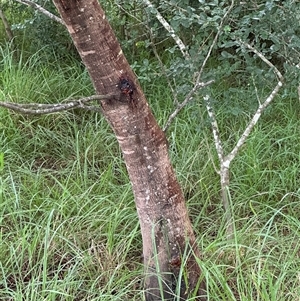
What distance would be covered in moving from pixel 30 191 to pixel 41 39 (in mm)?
1512

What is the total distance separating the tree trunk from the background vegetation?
11 centimetres

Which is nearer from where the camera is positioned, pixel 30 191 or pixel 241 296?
pixel 241 296

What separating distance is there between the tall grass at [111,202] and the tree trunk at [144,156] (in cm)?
10

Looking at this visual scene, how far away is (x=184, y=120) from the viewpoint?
9.14 feet

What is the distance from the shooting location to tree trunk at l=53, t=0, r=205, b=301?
55.1 inches

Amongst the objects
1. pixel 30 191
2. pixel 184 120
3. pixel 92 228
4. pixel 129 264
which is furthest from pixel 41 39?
pixel 129 264

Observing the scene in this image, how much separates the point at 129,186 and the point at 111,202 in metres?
0.15

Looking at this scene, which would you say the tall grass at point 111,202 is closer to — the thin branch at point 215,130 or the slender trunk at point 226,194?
the slender trunk at point 226,194

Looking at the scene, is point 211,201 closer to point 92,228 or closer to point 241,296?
point 92,228

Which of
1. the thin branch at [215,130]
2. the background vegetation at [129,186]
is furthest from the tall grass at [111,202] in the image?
the thin branch at [215,130]

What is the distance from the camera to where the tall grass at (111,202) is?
1.77 meters

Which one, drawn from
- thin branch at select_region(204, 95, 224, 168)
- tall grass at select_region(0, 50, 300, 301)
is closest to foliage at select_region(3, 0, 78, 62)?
tall grass at select_region(0, 50, 300, 301)

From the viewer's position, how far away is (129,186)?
227 centimetres

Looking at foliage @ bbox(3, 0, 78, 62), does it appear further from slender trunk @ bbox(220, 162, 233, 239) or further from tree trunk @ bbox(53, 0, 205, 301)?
tree trunk @ bbox(53, 0, 205, 301)
